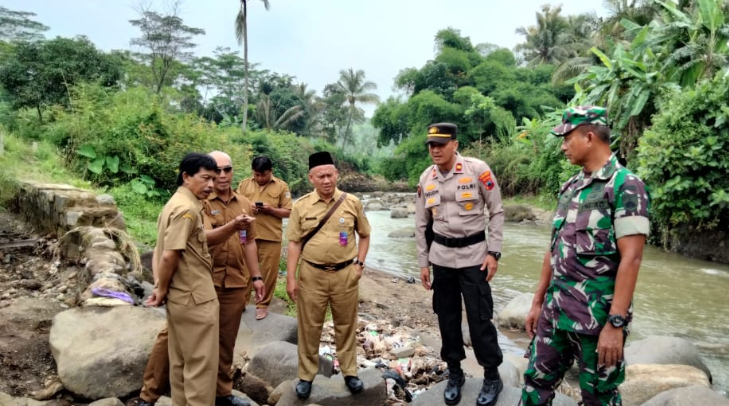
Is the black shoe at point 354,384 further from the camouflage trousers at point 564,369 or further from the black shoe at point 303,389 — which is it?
the camouflage trousers at point 564,369

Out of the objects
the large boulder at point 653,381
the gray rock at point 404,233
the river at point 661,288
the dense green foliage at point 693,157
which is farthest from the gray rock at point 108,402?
the gray rock at point 404,233

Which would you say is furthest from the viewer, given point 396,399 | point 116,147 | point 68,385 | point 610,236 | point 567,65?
point 567,65

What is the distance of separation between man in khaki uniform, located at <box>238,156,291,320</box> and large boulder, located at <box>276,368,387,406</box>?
1788 millimetres

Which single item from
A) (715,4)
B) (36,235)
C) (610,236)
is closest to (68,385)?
(610,236)

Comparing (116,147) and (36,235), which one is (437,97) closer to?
(116,147)

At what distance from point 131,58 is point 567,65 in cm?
2602

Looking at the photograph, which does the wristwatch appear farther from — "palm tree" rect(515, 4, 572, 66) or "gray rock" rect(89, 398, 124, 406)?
"palm tree" rect(515, 4, 572, 66)

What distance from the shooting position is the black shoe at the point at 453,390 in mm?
3395

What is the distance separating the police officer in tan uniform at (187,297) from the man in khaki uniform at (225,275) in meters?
0.32

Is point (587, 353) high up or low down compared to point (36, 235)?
up

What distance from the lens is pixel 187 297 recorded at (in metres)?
2.89

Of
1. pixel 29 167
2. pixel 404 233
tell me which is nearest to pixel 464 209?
pixel 29 167

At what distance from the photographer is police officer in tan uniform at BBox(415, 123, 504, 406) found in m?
3.33

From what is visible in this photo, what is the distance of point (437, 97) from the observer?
98.5 ft
